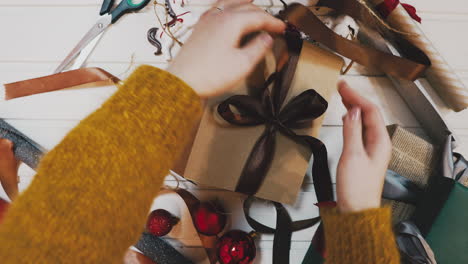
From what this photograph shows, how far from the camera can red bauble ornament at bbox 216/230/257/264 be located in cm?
50

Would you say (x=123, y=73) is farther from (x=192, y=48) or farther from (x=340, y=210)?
(x=340, y=210)

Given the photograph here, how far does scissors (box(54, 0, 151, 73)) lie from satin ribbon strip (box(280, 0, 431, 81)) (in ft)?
0.94

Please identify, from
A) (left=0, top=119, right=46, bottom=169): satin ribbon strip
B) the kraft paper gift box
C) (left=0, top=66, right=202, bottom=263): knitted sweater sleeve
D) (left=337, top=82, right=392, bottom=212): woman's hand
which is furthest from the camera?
(left=0, top=119, right=46, bottom=169): satin ribbon strip

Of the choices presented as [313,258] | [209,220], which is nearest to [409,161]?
[313,258]

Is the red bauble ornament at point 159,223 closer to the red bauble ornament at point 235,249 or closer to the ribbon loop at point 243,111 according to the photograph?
the red bauble ornament at point 235,249

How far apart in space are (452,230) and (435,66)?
0.89ft

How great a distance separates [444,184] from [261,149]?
0.89 feet

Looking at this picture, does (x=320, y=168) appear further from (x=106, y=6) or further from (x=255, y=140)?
(x=106, y=6)

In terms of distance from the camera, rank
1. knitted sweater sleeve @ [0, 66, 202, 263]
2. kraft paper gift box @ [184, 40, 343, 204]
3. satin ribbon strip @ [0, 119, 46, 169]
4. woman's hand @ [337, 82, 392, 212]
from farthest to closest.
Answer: satin ribbon strip @ [0, 119, 46, 169] → kraft paper gift box @ [184, 40, 343, 204] → woman's hand @ [337, 82, 392, 212] → knitted sweater sleeve @ [0, 66, 202, 263]

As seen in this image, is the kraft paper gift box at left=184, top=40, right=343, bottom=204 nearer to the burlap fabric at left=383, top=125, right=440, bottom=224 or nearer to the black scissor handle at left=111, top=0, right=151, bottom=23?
the burlap fabric at left=383, top=125, right=440, bottom=224

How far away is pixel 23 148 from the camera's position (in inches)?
22.6

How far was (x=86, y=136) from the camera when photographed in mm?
287

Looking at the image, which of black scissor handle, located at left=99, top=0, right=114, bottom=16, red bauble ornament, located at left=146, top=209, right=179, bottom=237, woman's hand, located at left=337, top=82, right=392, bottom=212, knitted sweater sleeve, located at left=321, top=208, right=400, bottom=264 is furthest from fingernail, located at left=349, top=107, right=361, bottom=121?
black scissor handle, located at left=99, top=0, right=114, bottom=16

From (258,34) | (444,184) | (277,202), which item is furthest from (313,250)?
(258,34)
